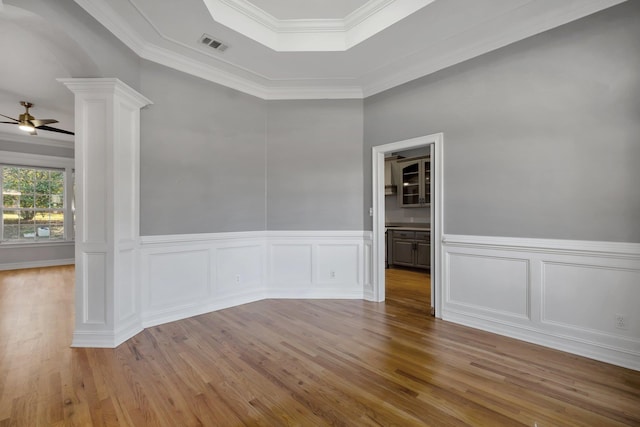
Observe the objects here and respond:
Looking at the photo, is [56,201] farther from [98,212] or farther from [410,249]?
[410,249]

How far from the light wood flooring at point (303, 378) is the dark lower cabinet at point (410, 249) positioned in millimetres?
2820

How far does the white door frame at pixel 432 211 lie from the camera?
11.5 feet

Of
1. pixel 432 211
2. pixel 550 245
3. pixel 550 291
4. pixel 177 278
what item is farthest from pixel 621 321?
pixel 177 278

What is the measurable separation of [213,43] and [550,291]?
4.24 metres

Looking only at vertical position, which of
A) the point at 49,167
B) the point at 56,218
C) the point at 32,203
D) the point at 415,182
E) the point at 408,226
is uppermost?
the point at 49,167

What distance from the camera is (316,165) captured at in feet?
14.2

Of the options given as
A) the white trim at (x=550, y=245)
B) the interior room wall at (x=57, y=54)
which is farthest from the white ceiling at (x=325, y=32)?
the white trim at (x=550, y=245)

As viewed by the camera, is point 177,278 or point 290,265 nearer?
point 177,278

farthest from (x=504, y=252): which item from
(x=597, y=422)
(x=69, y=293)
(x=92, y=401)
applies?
(x=69, y=293)

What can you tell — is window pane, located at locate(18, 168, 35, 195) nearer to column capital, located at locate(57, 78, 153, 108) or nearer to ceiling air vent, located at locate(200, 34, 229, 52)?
column capital, located at locate(57, 78, 153, 108)

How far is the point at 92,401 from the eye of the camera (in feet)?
6.33

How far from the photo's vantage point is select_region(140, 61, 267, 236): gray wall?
3.27 meters

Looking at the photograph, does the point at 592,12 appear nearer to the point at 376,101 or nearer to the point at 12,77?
the point at 376,101

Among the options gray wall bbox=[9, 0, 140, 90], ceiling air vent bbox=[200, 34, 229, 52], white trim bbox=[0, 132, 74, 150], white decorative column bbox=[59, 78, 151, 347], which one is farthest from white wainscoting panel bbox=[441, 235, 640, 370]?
white trim bbox=[0, 132, 74, 150]
